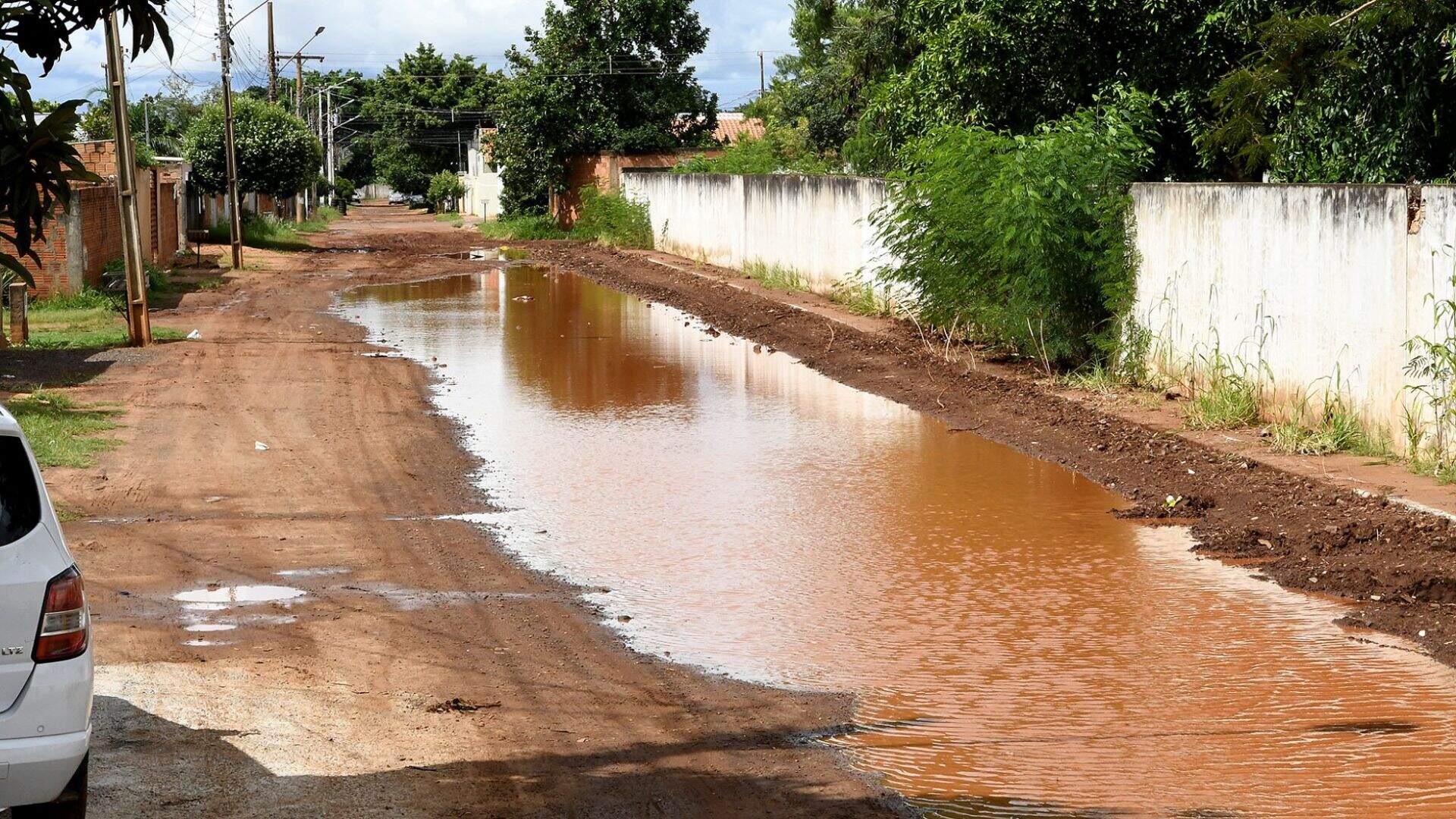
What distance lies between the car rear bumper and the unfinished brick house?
59.2ft

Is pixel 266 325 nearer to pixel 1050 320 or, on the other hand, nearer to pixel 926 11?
pixel 926 11

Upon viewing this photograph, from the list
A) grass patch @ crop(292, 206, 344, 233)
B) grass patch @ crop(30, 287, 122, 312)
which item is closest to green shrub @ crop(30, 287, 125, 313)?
grass patch @ crop(30, 287, 122, 312)

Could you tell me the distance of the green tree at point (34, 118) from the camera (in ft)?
17.1

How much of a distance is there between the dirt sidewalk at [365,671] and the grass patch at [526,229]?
37.6 meters

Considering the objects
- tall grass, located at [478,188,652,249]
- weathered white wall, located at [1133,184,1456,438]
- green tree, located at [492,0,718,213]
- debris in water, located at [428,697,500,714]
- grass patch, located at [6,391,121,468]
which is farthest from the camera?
green tree, located at [492,0,718,213]

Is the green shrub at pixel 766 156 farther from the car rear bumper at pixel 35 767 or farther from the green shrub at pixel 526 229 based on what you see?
the car rear bumper at pixel 35 767

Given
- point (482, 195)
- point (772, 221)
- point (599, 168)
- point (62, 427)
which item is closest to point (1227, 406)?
point (62, 427)

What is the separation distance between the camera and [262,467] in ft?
39.7

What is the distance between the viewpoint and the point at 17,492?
A: 14.9ft

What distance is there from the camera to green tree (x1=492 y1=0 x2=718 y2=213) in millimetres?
49312

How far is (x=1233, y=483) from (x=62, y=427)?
32.3 ft

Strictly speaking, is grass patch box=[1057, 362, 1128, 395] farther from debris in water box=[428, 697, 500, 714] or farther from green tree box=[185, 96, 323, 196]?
green tree box=[185, 96, 323, 196]

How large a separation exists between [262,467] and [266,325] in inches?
464

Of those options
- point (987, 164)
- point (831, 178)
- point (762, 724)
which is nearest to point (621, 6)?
point (831, 178)
